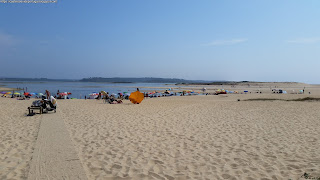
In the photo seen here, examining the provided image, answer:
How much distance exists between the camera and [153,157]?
5535mm

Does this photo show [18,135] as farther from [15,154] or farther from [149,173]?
[149,173]

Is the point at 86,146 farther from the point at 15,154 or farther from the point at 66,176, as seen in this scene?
the point at 66,176

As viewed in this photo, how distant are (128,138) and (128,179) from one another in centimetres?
313

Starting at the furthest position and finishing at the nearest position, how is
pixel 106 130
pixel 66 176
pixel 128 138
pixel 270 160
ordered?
pixel 106 130
pixel 128 138
pixel 270 160
pixel 66 176

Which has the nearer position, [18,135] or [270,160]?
[270,160]

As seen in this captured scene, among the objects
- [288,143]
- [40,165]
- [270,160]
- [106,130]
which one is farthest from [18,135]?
[288,143]

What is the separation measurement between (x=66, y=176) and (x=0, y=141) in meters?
4.11

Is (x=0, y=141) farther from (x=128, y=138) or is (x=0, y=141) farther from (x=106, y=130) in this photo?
(x=128, y=138)

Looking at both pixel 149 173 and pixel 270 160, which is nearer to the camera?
pixel 149 173

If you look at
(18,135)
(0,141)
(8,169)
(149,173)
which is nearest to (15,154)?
(8,169)

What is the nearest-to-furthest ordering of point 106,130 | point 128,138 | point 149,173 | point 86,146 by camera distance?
point 149,173 < point 86,146 < point 128,138 < point 106,130

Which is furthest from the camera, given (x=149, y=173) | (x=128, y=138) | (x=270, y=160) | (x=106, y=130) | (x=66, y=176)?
(x=106, y=130)

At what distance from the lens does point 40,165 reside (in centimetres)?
482

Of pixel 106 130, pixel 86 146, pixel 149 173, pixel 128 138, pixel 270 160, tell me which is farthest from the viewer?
pixel 106 130
